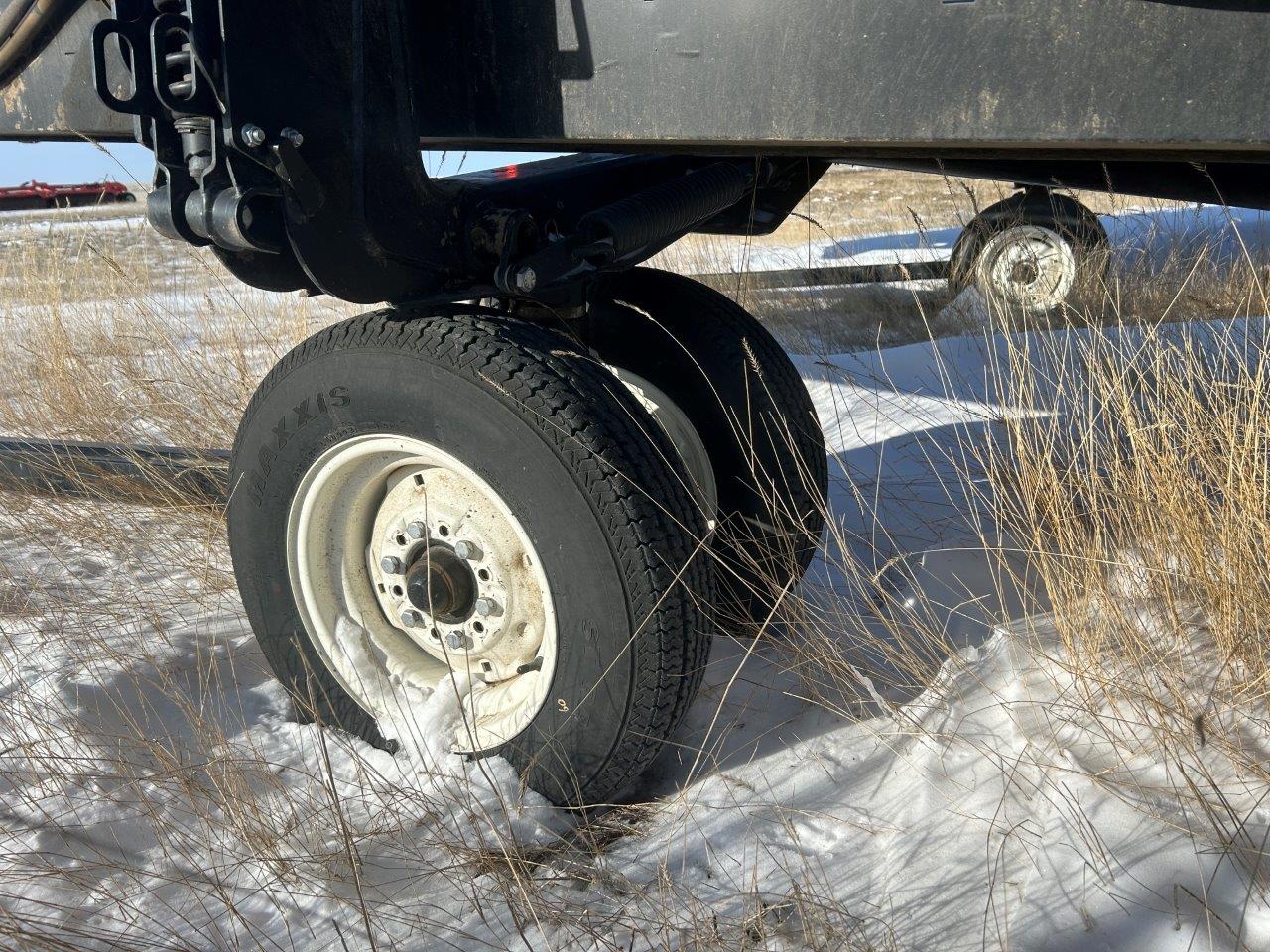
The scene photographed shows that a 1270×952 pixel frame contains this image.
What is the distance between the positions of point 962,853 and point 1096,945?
278 mm

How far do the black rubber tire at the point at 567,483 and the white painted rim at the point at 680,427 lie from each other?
689mm

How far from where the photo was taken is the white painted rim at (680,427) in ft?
9.11

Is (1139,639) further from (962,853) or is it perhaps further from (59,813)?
(59,813)

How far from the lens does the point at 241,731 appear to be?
243 cm

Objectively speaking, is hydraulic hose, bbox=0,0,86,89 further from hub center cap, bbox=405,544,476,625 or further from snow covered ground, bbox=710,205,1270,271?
snow covered ground, bbox=710,205,1270,271

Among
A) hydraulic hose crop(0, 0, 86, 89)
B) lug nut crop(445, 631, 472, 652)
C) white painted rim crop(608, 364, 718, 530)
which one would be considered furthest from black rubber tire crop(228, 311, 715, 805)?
hydraulic hose crop(0, 0, 86, 89)

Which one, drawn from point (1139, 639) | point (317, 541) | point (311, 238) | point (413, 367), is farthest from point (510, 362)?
point (1139, 639)

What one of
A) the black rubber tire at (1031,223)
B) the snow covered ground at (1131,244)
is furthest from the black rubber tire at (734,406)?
the black rubber tire at (1031,223)

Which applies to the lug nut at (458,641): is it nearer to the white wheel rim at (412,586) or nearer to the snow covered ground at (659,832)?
the white wheel rim at (412,586)

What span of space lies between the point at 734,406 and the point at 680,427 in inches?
6.2

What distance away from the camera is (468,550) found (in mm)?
2164

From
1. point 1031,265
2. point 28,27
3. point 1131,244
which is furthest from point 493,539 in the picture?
point 1131,244

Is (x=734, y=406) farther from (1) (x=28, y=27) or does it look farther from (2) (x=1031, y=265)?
(2) (x=1031, y=265)

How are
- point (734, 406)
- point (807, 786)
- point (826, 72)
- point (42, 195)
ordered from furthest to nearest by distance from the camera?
point (42, 195) → point (734, 406) → point (807, 786) → point (826, 72)
